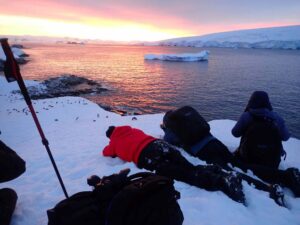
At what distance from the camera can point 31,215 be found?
383 cm

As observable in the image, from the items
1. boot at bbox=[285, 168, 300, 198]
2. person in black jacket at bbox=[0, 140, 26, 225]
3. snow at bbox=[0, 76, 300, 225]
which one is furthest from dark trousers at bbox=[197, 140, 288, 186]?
person in black jacket at bbox=[0, 140, 26, 225]

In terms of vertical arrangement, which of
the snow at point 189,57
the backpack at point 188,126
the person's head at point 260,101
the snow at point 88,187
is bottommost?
the snow at point 189,57

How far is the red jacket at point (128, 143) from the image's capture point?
5495 mm

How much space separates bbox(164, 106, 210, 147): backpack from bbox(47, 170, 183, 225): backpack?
3598 millimetres

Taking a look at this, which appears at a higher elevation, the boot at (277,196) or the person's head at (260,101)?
the person's head at (260,101)

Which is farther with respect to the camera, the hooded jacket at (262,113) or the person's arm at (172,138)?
the person's arm at (172,138)

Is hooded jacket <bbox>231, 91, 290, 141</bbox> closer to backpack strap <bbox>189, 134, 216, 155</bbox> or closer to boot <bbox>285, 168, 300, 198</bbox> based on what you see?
boot <bbox>285, 168, 300, 198</bbox>

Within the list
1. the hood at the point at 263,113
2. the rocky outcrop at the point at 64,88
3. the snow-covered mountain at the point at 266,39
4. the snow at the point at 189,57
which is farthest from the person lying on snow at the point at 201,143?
the snow-covered mountain at the point at 266,39

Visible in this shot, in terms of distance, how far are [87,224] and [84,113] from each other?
1379 centimetres

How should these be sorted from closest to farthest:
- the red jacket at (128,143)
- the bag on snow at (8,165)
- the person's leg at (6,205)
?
1. the bag on snow at (8,165)
2. the person's leg at (6,205)
3. the red jacket at (128,143)

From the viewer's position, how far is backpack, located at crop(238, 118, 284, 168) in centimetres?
568

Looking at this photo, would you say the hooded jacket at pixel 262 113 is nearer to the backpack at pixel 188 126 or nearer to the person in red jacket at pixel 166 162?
the backpack at pixel 188 126

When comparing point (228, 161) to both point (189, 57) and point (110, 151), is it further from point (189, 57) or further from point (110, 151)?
point (189, 57)

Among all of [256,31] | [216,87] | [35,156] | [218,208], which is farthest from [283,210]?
[256,31]
